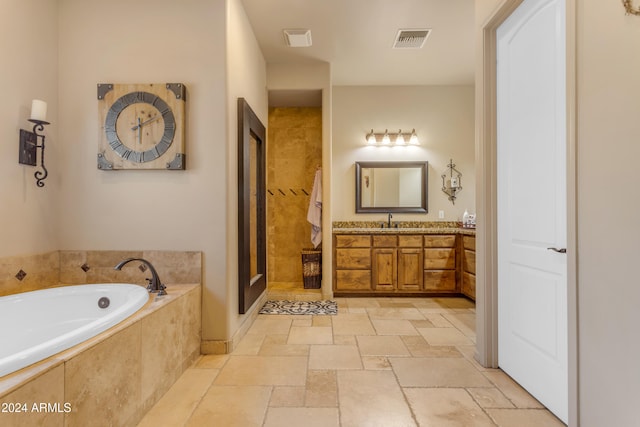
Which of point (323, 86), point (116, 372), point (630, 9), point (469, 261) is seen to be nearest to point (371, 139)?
point (323, 86)

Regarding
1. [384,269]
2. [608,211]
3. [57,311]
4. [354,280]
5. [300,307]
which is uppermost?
[608,211]

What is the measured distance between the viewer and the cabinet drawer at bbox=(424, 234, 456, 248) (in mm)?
4277

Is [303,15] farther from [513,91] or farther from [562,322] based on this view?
[562,322]

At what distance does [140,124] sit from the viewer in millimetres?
2486

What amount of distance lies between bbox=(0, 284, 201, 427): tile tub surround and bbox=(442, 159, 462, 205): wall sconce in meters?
3.85

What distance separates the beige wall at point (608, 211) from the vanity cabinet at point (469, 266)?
2.60 meters

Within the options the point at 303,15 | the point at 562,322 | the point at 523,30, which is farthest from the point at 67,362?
the point at 303,15

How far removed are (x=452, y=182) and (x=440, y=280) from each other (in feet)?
4.86

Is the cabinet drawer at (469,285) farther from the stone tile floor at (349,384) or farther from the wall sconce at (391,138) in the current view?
the wall sconce at (391,138)

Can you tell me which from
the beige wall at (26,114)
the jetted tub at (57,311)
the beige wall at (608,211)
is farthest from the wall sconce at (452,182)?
the beige wall at (26,114)

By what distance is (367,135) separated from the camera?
16.0ft

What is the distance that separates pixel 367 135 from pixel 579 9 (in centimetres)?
353

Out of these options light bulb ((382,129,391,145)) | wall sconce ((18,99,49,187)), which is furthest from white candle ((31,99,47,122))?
light bulb ((382,129,391,145))

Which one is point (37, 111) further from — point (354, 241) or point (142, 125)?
point (354, 241)
